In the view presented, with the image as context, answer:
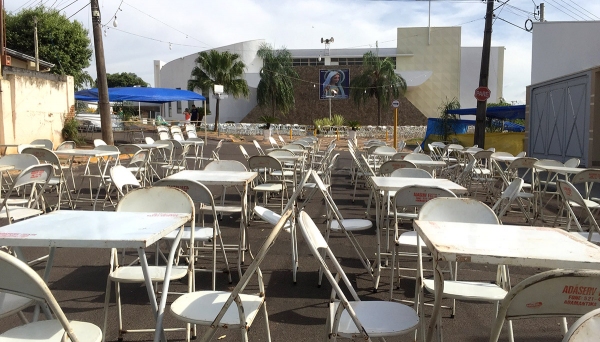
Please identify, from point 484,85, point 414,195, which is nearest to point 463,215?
point 414,195

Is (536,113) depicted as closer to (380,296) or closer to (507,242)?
(380,296)

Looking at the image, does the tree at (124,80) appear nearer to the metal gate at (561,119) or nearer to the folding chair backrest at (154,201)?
the metal gate at (561,119)

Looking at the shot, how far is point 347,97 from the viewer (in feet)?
139

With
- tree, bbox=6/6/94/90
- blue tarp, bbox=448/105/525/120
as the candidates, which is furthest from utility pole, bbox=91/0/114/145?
tree, bbox=6/6/94/90

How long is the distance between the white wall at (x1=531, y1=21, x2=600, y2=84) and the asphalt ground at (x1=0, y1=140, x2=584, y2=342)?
1787cm

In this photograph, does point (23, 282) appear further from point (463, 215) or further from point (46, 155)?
point (46, 155)

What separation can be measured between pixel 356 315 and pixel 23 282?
136 cm

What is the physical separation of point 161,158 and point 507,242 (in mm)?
12013

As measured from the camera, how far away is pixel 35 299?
1913 mm

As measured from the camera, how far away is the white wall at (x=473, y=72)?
44.4 meters

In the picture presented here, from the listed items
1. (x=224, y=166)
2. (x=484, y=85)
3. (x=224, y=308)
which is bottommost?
(x=224, y=308)

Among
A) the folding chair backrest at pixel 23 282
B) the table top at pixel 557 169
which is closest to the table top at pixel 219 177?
the folding chair backrest at pixel 23 282

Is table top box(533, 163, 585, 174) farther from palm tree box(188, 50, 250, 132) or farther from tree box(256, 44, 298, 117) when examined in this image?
tree box(256, 44, 298, 117)

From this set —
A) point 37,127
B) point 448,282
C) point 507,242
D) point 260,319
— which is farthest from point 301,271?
point 37,127
